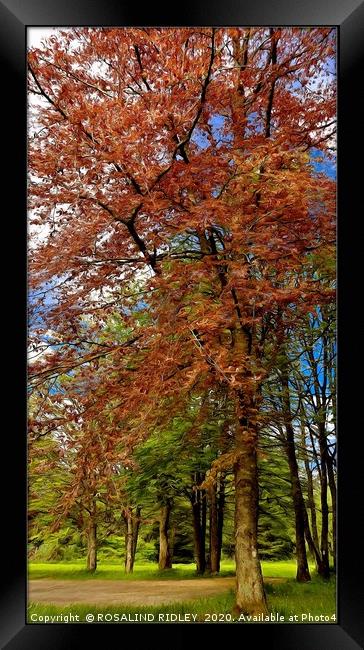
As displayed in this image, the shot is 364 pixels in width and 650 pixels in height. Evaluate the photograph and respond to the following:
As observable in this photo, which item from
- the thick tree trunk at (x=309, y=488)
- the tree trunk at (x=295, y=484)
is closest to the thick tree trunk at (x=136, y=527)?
the tree trunk at (x=295, y=484)

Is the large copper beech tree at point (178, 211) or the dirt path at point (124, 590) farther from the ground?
the large copper beech tree at point (178, 211)

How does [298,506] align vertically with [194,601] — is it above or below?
above

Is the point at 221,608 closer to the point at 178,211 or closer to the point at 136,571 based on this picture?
the point at 136,571

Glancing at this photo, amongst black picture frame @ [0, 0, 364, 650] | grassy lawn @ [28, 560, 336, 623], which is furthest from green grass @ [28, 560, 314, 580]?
black picture frame @ [0, 0, 364, 650]

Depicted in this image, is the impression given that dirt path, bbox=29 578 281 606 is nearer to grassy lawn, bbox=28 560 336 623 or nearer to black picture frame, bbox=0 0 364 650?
grassy lawn, bbox=28 560 336 623

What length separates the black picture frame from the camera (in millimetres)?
2395

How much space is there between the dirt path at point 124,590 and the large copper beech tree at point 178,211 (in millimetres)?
237

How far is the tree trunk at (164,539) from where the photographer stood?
321 centimetres

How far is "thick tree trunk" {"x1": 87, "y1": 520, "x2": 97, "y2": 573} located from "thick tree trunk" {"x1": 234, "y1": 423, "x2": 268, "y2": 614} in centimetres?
84

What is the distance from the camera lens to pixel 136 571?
10.1ft

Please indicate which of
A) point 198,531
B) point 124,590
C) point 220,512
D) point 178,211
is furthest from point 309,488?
point 178,211

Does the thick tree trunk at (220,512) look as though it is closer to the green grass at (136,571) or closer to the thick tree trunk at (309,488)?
the green grass at (136,571)

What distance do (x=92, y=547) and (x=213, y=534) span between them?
731mm
